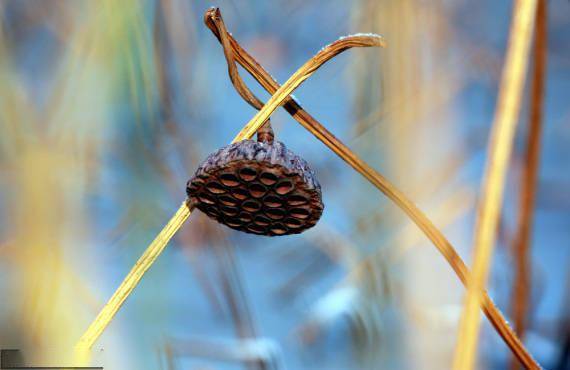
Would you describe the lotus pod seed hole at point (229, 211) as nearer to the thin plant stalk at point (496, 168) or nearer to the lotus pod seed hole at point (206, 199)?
the lotus pod seed hole at point (206, 199)

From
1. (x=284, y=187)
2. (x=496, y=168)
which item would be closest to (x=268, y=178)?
(x=284, y=187)

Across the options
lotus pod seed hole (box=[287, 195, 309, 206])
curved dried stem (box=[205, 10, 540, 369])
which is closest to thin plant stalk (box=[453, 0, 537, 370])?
curved dried stem (box=[205, 10, 540, 369])

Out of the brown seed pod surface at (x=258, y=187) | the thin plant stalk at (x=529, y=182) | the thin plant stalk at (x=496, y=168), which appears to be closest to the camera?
the thin plant stalk at (x=496, y=168)

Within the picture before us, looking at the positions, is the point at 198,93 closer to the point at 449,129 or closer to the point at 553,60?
the point at 449,129

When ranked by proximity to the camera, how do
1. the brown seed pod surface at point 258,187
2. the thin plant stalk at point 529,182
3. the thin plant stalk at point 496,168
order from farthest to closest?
the thin plant stalk at point 529,182 → the brown seed pod surface at point 258,187 → the thin plant stalk at point 496,168

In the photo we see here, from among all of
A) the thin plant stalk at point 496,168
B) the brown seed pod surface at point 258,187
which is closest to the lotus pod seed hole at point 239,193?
the brown seed pod surface at point 258,187
